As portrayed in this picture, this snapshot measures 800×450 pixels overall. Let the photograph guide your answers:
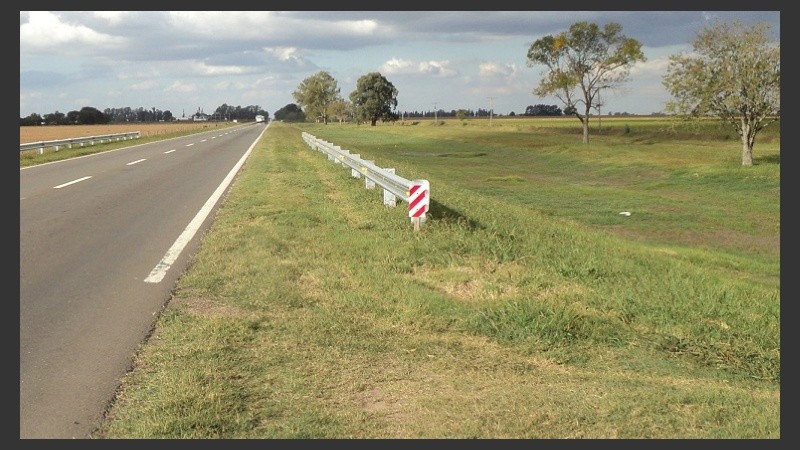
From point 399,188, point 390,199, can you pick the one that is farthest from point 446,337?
point 390,199

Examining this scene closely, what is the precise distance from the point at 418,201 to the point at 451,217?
4.04ft

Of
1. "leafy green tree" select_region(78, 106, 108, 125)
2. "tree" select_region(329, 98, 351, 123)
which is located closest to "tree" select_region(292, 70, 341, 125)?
"tree" select_region(329, 98, 351, 123)

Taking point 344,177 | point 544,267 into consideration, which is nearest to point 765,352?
point 544,267

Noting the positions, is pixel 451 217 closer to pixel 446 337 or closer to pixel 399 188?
A: pixel 399 188

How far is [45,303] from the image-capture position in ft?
22.5

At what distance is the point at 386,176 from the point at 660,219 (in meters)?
8.26

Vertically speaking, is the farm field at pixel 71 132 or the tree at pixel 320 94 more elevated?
the tree at pixel 320 94

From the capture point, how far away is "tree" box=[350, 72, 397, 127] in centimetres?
13462

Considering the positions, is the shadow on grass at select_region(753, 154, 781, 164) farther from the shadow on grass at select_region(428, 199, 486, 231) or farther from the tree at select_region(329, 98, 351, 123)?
the tree at select_region(329, 98, 351, 123)

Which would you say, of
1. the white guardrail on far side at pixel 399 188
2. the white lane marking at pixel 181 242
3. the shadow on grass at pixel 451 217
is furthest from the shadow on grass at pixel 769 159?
the white lane marking at pixel 181 242

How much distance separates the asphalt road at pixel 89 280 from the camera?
464 cm

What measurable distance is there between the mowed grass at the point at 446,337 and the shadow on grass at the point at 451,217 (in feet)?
0.24

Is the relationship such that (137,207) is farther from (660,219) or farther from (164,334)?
(660,219)

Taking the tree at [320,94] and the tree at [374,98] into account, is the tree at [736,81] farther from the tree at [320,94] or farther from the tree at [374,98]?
the tree at [320,94]
